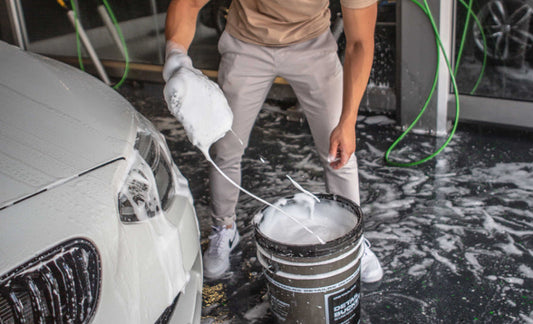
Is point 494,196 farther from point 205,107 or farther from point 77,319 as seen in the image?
point 77,319

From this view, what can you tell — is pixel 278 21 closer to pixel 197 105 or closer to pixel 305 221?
pixel 197 105

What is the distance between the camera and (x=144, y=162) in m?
1.71

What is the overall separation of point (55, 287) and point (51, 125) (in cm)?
58

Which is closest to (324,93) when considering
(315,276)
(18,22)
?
(315,276)

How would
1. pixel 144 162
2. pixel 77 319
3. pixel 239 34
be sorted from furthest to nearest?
pixel 239 34 → pixel 144 162 → pixel 77 319

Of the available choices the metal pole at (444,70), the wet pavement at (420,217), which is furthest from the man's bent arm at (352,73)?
the metal pole at (444,70)

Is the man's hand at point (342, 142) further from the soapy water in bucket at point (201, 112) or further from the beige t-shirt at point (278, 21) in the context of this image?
the beige t-shirt at point (278, 21)

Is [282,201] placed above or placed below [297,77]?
below

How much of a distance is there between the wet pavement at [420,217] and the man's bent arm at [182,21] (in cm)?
104

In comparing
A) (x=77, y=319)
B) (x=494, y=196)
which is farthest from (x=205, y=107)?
(x=494, y=196)

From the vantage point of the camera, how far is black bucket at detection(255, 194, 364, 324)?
174cm

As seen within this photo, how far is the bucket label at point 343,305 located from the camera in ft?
6.04

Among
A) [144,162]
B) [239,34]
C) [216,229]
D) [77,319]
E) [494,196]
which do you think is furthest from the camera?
[494,196]

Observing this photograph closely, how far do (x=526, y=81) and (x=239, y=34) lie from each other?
2797 millimetres
